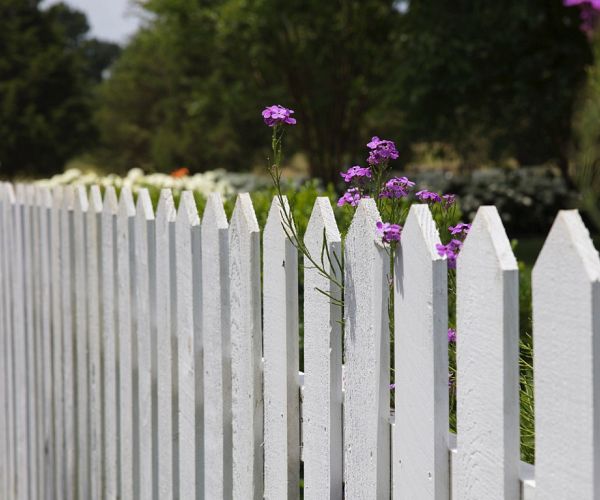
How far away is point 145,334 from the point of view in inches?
103

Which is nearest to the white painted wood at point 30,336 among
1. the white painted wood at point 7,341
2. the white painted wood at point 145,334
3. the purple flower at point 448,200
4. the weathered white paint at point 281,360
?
the white painted wood at point 7,341

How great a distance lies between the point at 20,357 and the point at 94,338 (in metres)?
1.04

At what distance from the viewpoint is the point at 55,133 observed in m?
38.2

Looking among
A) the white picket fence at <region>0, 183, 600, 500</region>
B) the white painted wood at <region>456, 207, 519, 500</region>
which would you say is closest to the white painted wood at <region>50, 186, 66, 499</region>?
the white picket fence at <region>0, 183, 600, 500</region>

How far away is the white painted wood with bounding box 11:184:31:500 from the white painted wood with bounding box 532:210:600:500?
3.10 metres

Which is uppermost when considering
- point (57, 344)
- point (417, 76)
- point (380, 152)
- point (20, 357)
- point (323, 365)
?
point (417, 76)

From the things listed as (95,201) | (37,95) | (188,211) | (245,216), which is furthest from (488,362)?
(37,95)

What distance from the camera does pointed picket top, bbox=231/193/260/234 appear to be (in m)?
1.98

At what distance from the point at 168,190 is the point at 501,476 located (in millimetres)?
1411

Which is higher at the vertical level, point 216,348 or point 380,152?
point 380,152

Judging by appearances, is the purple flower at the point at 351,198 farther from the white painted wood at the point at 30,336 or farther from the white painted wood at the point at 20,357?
the white painted wood at the point at 20,357

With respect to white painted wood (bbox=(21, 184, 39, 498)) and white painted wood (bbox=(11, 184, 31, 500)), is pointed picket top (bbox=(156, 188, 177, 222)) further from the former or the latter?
white painted wood (bbox=(11, 184, 31, 500))

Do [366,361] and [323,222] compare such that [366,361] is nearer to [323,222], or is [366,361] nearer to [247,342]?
[323,222]

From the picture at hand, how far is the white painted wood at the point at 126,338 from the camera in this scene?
2729 millimetres
